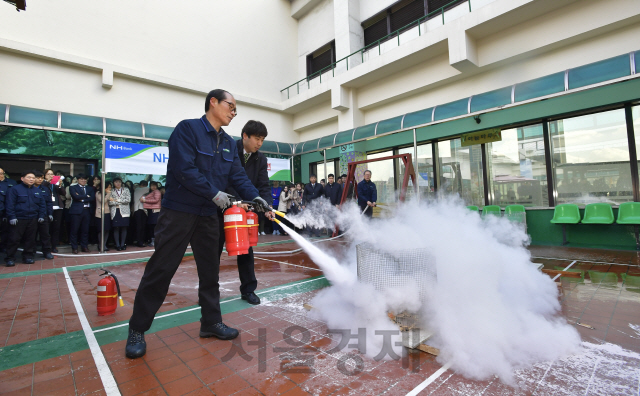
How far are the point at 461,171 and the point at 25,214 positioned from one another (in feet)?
42.6

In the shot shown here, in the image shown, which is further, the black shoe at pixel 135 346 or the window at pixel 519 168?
the window at pixel 519 168

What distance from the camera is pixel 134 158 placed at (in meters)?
10.1

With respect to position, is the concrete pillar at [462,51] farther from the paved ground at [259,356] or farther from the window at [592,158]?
the paved ground at [259,356]

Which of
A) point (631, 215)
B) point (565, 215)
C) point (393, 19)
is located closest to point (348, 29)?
point (393, 19)

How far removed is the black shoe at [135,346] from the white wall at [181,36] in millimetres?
12999

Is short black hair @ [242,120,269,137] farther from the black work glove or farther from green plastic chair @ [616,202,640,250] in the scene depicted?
green plastic chair @ [616,202,640,250]

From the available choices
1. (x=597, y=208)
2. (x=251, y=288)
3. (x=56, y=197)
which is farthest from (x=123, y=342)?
(x=597, y=208)

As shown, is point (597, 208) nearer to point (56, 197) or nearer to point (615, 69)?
point (615, 69)

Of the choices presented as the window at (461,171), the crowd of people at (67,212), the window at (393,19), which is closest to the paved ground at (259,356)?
the crowd of people at (67,212)

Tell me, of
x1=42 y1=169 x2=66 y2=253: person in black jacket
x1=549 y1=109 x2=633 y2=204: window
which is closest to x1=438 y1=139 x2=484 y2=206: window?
x1=549 y1=109 x2=633 y2=204: window

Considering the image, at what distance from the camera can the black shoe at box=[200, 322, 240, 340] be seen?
116 inches

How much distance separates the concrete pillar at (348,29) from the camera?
567 inches

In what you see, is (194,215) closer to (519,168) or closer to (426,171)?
(519,168)

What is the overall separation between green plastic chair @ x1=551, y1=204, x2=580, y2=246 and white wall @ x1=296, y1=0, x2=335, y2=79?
12.9 m
